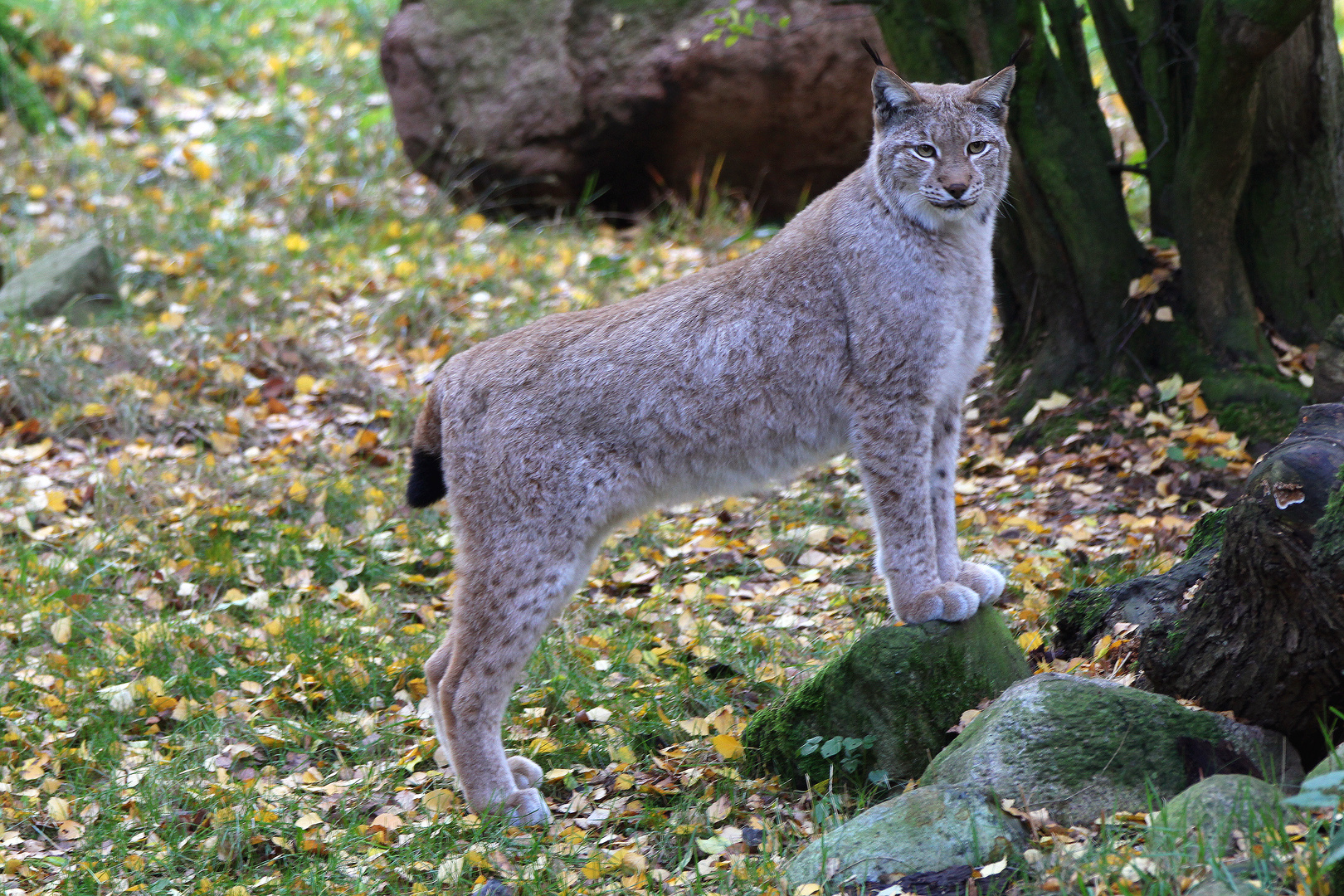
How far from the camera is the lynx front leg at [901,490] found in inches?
158

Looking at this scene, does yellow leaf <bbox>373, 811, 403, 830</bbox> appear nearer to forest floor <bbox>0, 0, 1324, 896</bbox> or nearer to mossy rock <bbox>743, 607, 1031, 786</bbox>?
forest floor <bbox>0, 0, 1324, 896</bbox>

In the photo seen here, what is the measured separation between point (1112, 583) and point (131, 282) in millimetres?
6673

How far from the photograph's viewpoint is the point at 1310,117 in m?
5.52

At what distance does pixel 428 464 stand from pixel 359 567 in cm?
147

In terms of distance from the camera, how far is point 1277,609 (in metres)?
3.22

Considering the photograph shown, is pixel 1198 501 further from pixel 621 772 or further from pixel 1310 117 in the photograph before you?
pixel 621 772

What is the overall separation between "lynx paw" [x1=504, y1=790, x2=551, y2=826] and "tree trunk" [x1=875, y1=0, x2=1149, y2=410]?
336 cm

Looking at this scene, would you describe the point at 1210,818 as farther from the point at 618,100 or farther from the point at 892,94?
the point at 618,100

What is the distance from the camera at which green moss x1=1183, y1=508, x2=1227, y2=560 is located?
4129 mm

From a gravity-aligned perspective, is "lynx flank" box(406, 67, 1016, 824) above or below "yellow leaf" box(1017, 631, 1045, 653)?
above

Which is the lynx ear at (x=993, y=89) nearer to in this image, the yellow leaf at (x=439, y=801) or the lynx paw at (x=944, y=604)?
the lynx paw at (x=944, y=604)

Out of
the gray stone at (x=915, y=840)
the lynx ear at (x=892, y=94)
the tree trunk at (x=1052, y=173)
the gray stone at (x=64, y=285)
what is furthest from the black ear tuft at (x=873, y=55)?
the gray stone at (x=64, y=285)

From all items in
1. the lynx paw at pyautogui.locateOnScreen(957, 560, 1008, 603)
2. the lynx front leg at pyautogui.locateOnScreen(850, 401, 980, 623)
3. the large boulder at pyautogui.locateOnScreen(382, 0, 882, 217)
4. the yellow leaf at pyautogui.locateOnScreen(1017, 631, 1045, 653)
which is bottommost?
the yellow leaf at pyautogui.locateOnScreen(1017, 631, 1045, 653)

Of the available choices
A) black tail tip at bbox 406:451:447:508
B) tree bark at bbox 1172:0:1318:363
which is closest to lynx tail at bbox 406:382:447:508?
black tail tip at bbox 406:451:447:508
